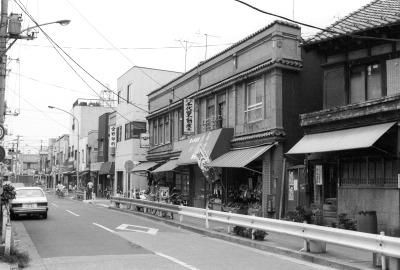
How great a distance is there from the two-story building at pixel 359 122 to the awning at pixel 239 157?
6.59 feet

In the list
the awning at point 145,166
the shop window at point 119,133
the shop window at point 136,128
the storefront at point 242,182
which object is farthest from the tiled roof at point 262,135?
the shop window at point 119,133

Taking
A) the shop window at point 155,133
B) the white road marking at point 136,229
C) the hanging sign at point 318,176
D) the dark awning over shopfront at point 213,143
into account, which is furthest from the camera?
the shop window at point 155,133

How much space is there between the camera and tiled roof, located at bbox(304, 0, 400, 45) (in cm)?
1429

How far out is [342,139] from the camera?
46.2ft

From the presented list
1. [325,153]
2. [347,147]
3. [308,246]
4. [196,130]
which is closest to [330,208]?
[325,153]

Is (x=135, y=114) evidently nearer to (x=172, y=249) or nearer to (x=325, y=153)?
(x=325, y=153)

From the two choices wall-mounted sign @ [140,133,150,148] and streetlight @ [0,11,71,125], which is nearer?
streetlight @ [0,11,71,125]

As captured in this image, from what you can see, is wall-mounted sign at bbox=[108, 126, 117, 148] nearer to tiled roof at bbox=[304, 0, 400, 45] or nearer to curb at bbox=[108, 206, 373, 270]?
curb at bbox=[108, 206, 373, 270]

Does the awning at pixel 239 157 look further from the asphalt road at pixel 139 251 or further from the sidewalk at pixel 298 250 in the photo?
the asphalt road at pixel 139 251

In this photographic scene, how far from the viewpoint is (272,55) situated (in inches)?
708

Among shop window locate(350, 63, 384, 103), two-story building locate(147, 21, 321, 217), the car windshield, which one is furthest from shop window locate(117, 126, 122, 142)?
shop window locate(350, 63, 384, 103)

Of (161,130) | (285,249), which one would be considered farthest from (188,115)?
(285,249)

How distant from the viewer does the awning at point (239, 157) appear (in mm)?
17625

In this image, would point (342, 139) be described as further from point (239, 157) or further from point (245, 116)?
point (245, 116)
